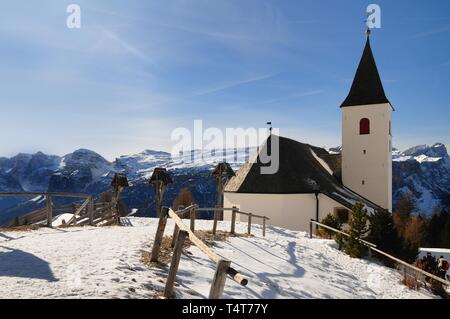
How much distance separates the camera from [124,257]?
8.47m

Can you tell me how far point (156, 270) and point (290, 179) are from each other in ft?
66.4

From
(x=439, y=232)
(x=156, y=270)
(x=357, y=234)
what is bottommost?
(x=439, y=232)

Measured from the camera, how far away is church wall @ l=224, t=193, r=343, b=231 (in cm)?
2602

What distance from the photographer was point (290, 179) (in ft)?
89.4

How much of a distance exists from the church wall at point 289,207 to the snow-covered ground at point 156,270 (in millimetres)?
9547

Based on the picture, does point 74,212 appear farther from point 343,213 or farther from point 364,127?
point 364,127

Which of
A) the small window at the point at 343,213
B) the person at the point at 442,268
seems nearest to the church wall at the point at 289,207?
the small window at the point at 343,213

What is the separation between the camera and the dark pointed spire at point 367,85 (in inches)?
1249

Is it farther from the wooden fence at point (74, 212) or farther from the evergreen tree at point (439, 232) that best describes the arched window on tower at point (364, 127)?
the evergreen tree at point (439, 232)

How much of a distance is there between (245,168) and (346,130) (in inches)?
361

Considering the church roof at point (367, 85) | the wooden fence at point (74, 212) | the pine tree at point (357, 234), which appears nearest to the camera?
the wooden fence at point (74, 212)

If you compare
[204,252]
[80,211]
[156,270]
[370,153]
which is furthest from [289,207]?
[204,252]

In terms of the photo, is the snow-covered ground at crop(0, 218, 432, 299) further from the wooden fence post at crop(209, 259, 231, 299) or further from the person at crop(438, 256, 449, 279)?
the person at crop(438, 256, 449, 279)
